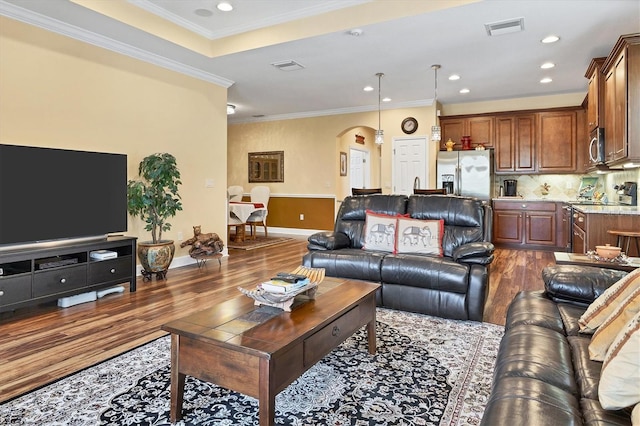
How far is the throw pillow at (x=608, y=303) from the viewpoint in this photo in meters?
1.67

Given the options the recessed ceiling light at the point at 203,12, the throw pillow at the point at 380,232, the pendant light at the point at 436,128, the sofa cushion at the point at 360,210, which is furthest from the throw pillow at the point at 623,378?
the pendant light at the point at 436,128

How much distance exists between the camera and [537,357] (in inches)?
58.3

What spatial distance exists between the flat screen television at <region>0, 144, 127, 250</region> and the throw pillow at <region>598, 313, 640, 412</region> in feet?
13.0

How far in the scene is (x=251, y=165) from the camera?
9.65 metres

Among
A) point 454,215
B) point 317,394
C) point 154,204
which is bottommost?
point 317,394

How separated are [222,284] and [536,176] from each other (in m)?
6.01

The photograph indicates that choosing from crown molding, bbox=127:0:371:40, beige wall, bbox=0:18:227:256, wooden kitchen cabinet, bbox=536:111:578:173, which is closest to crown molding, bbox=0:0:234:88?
beige wall, bbox=0:18:227:256

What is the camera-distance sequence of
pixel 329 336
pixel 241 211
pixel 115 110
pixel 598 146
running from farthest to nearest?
pixel 241 211, pixel 598 146, pixel 115 110, pixel 329 336

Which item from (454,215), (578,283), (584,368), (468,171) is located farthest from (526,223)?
(584,368)

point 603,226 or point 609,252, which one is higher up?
point 603,226

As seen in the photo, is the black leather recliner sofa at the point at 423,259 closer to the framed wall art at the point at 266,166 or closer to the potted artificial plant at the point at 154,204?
the potted artificial plant at the point at 154,204

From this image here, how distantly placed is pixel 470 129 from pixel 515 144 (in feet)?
2.72

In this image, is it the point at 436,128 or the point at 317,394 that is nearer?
the point at 317,394

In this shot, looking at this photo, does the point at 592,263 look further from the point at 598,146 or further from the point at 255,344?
the point at 598,146
